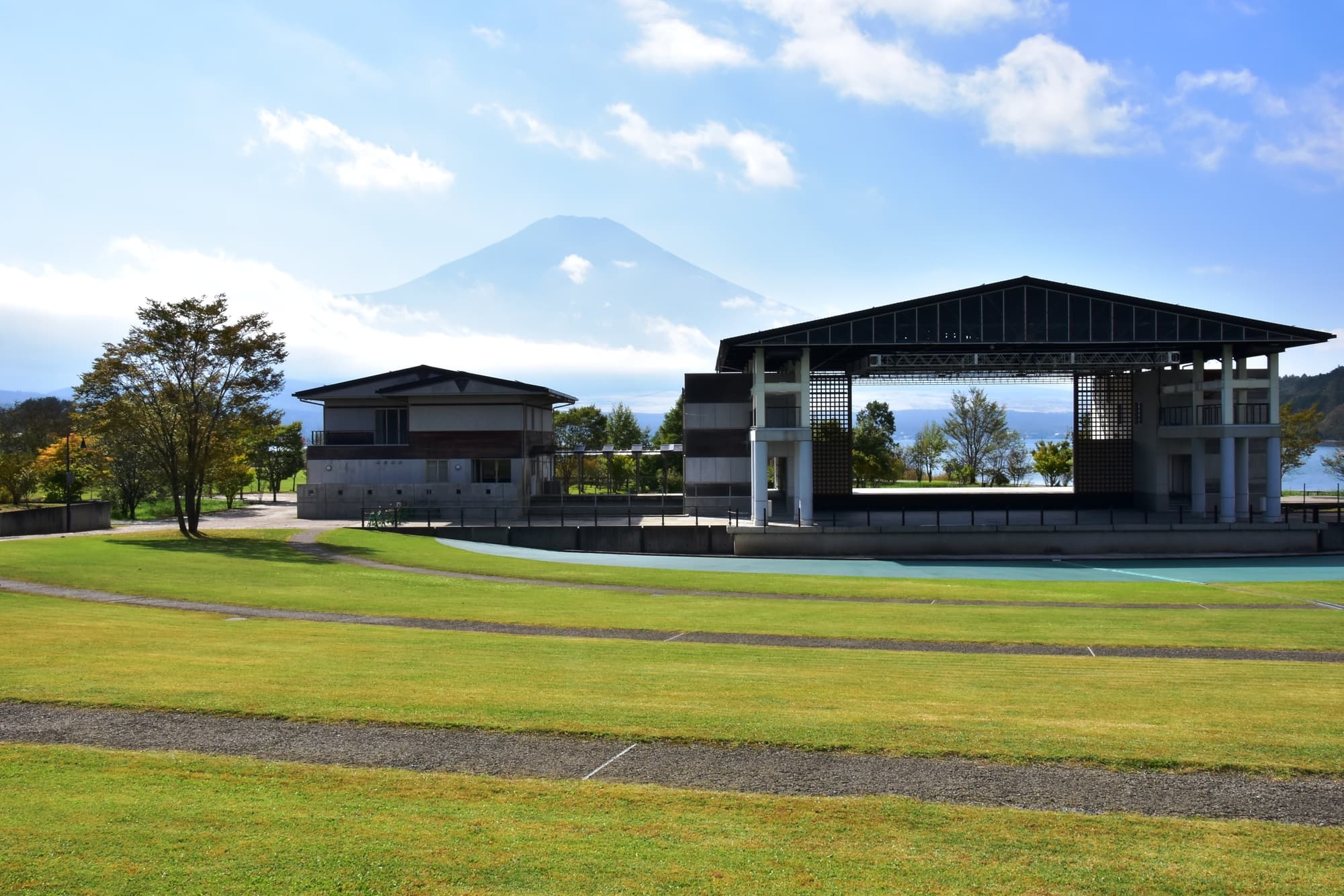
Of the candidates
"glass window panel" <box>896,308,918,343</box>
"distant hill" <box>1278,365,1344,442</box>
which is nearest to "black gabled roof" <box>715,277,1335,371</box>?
"glass window panel" <box>896,308,918,343</box>

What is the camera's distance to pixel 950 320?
42531mm

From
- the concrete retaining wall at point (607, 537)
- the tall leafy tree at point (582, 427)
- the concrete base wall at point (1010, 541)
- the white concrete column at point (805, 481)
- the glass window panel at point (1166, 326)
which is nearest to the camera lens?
the concrete base wall at point (1010, 541)

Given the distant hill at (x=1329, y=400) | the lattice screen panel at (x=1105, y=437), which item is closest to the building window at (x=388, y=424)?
the lattice screen panel at (x=1105, y=437)

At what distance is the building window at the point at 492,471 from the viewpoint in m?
52.7

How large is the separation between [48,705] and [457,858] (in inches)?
261

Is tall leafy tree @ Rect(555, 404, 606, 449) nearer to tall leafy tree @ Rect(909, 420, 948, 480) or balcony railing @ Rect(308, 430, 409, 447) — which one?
tall leafy tree @ Rect(909, 420, 948, 480)

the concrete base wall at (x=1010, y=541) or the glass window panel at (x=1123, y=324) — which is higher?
the glass window panel at (x=1123, y=324)

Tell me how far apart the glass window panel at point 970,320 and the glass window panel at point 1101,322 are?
195 inches

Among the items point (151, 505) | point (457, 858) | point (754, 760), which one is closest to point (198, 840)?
point (457, 858)

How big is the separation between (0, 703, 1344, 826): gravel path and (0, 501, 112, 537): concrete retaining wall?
37837 mm

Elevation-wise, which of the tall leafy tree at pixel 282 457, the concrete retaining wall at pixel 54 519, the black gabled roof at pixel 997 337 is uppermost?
the black gabled roof at pixel 997 337

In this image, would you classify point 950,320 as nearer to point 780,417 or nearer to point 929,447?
point 780,417

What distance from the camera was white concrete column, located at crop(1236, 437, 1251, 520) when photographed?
146ft

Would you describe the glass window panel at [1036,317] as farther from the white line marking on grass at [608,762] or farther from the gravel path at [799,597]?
the white line marking on grass at [608,762]
